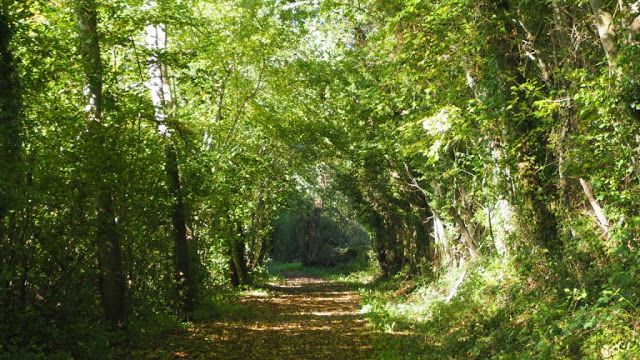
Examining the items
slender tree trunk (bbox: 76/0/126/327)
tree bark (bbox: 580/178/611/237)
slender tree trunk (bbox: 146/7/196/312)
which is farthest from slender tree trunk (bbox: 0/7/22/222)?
tree bark (bbox: 580/178/611/237)

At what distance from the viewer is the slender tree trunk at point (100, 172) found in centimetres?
685

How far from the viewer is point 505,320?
7469 mm

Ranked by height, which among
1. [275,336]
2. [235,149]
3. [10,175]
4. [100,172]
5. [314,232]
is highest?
[235,149]

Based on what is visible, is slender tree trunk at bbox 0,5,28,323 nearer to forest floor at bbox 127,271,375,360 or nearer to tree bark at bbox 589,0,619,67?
forest floor at bbox 127,271,375,360

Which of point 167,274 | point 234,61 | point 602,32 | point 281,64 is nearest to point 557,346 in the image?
point 602,32

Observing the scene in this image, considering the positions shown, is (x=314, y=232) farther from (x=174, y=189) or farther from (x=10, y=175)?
(x=10, y=175)

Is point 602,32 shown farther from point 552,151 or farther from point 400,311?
point 400,311

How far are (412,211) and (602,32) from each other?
41.0ft

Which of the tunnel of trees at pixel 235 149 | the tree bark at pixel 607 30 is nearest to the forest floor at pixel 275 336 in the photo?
the tunnel of trees at pixel 235 149

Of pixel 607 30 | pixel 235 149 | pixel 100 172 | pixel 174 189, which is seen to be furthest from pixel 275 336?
pixel 607 30

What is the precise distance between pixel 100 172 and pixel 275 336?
5.68 metres

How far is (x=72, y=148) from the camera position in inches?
250

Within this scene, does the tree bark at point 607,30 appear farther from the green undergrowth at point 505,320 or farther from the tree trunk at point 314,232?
the tree trunk at point 314,232

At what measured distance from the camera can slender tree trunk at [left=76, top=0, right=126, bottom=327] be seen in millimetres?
6848
